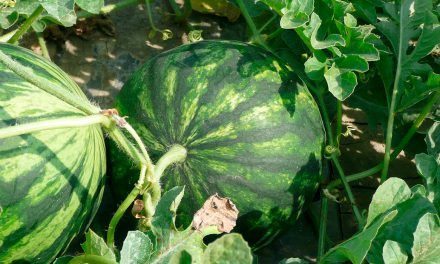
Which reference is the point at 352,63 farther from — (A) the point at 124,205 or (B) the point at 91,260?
(B) the point at 91,260

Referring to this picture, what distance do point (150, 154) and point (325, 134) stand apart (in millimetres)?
512

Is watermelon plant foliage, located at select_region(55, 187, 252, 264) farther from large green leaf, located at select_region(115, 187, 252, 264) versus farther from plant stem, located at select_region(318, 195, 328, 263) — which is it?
plant stem, located at select_region(318, 195, 328, 263)

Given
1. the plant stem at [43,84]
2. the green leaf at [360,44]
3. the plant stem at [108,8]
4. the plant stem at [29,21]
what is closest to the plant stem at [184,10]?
the plant stem at [108,8]

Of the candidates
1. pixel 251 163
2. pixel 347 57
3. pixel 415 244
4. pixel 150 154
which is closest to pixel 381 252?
pixel 415 244

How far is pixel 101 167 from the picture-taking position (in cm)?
179

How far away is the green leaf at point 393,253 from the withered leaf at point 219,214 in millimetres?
336

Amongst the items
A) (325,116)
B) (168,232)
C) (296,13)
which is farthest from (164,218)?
(325,116)

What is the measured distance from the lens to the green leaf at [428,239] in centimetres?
158

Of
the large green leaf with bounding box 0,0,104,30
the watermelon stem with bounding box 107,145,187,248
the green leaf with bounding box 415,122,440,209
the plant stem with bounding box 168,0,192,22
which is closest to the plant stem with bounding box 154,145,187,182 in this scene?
the watermelon stem with bounding box 107,145,187,248

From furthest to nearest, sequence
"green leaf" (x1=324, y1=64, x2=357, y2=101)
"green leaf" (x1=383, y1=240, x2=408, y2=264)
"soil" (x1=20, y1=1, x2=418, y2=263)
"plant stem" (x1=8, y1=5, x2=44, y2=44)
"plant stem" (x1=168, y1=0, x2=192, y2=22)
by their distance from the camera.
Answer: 1. "plant stem" (x1=168, y1=0, x2=192, y2=22)
2. "soil" (x1=20, y1=1, x2=418, y2=263)
3. "plant stem" (x1=8, y1=5, x2=44, y2=44)
4. "green leaf" (x1=324, y1=64, x2=357, y2=101)
5. "green leaf" (x1=383, y1=240, x2=408, y2=264)

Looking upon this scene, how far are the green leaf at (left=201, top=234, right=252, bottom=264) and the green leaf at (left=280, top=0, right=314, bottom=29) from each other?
722mm

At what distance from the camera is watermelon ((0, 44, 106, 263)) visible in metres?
1.56

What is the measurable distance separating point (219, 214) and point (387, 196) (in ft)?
1.32

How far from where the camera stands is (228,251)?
4.07ft
